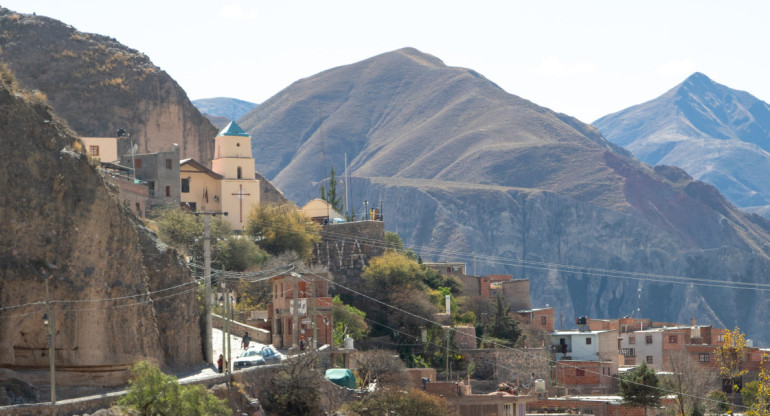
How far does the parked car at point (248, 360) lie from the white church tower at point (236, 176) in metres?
29.9

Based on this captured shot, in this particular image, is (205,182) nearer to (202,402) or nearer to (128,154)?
(128,154)

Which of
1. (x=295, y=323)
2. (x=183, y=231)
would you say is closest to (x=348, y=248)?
(x=183, y=231)

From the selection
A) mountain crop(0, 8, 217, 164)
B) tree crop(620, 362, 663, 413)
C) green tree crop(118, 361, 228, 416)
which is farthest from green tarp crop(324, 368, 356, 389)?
mountain crop(0, 8, 217, 164)

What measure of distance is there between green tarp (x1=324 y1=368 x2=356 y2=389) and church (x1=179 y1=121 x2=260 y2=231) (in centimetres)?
2717

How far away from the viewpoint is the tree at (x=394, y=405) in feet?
160

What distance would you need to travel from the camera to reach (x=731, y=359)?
81.6 m

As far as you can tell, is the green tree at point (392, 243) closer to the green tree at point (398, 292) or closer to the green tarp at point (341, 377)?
the green tree at point (398, 292)

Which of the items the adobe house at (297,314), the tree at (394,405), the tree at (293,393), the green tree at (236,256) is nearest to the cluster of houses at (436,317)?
the adobe house at (297,314)

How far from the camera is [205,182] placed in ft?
265

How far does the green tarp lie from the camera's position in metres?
51.4

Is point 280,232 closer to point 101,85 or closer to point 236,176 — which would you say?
point 236,176

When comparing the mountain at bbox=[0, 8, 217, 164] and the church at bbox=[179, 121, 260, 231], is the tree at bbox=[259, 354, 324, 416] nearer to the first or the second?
the church at bbox=[179, 121, 260, 231]

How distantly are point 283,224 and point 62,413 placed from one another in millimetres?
41551

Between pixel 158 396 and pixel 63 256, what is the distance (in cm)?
606
